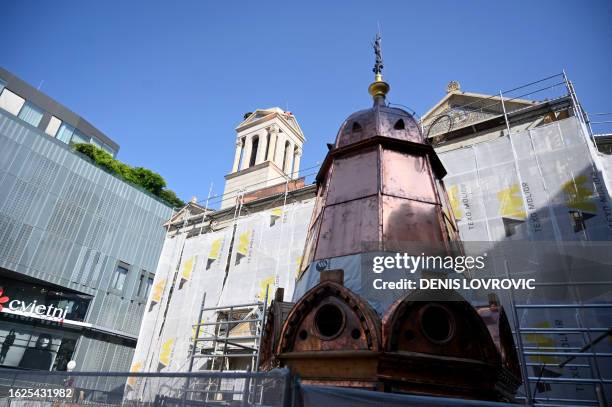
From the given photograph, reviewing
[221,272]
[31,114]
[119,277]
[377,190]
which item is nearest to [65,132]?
[31,114]

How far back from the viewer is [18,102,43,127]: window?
1967 inches

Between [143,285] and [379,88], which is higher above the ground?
[143,285]

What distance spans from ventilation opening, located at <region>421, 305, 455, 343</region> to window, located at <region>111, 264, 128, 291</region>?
39.6 m

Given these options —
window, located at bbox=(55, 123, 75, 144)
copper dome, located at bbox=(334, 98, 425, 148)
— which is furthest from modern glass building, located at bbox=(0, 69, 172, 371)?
copper dome, located at bbox=(334, 98, 425, 148)

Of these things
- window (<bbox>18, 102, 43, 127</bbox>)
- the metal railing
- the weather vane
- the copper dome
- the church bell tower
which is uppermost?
window (<bbox>18, 102, 43, 127</bbox>)

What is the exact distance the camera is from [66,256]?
35594 mm

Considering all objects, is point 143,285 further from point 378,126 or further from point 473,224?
point 378,126

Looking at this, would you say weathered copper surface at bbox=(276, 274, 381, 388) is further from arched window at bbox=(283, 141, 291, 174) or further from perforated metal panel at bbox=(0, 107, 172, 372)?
arched window at bbox=(283, 141, 291, 174)

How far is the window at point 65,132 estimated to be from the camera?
175 feet

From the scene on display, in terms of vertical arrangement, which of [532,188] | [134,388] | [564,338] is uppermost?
[532,188]

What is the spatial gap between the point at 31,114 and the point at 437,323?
60.4m

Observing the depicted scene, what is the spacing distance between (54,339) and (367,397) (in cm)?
4027

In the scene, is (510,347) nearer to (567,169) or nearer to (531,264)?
(531,264)

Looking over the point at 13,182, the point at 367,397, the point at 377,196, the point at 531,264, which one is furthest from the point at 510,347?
the point at 13,182
